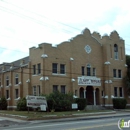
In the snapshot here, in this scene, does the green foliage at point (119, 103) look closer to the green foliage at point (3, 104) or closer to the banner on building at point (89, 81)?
the banner on building at point (89, 81)

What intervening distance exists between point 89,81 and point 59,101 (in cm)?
1046

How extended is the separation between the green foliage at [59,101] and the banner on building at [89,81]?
23.6 feet

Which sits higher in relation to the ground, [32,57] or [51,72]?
[32,57]

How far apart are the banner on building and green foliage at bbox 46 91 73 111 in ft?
23.6

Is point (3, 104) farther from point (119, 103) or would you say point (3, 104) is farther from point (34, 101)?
point (119, 103)

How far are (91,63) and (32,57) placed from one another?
9.61 metres

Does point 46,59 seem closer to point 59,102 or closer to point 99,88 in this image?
point 59,102

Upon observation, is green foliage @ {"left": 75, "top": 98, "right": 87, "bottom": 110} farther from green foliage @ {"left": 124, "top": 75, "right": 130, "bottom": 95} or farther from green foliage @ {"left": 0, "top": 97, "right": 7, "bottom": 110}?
green foliage @ {"left": 0, "top": 97, "right": 7, "bottom": 110}

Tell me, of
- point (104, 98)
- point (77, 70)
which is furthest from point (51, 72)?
point (104, 98)

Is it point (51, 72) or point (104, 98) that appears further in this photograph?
point (104, 98)

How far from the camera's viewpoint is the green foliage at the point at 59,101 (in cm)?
3091

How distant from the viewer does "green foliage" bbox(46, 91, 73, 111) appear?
30906 mm

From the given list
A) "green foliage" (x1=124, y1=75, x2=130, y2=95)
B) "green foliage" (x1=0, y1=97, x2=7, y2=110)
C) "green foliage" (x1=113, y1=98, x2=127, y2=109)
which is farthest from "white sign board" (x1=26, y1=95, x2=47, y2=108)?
"green foliage" (x1=124, y1=75, x2=130, y2=95)

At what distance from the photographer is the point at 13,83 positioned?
139 feet
